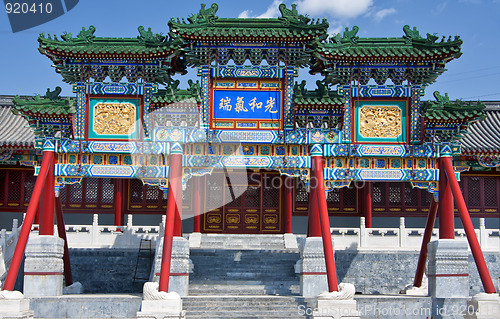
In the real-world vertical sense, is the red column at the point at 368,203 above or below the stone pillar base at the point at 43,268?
above

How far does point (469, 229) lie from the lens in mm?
15773

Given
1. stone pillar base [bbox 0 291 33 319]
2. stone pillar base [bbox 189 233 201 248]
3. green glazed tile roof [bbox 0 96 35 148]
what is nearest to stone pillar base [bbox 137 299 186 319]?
stone pillar base [bbox 0 291 33 319]

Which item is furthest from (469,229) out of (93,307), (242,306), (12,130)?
(12,130)

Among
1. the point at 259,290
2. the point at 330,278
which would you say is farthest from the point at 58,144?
the point at 330,278

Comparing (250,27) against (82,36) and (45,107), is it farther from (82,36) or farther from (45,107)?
(45,107)

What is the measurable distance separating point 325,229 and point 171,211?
399 cm

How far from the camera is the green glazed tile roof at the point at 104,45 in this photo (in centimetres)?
1711

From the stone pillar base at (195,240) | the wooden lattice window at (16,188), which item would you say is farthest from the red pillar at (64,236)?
the wooden lattice window at (16,188)

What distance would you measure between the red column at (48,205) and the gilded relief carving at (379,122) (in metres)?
8.73

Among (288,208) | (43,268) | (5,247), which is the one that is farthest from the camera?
(288,208)

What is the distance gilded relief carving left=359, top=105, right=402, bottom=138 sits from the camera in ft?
56.8

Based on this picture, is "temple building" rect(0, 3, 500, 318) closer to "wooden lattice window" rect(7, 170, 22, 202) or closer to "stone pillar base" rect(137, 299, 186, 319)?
"stone pillar base" rect(137, 299, 186, 319)

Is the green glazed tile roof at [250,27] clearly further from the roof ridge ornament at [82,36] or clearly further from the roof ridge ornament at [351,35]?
the roof ridge ornament at [82,36]

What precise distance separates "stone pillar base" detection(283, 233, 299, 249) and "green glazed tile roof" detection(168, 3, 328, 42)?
837 cm
